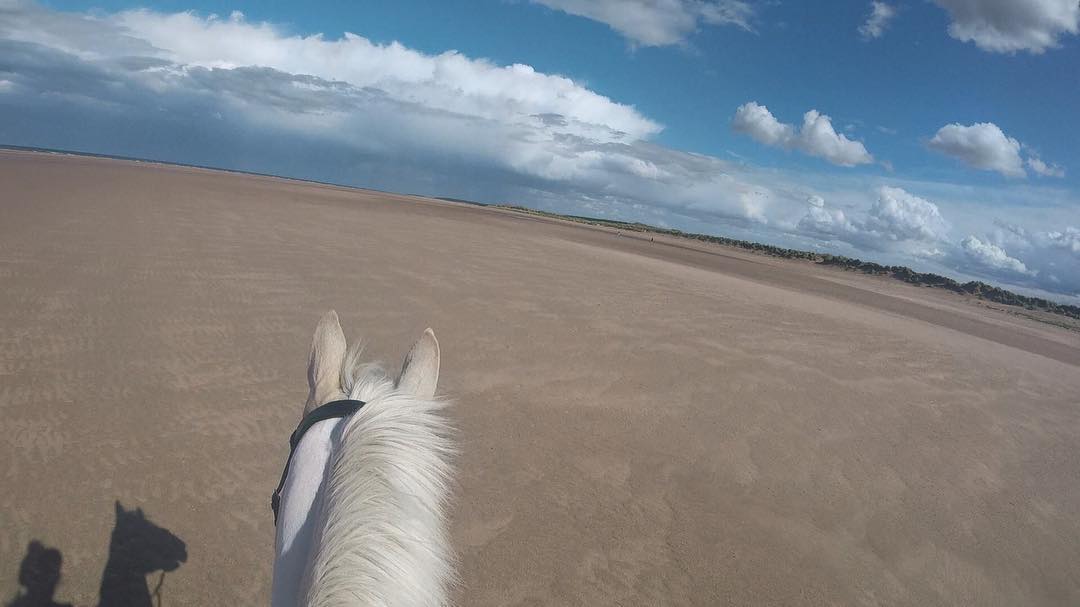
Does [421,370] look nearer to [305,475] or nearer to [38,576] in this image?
[305,475]

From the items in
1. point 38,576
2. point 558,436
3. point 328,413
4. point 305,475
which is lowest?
point 38,576

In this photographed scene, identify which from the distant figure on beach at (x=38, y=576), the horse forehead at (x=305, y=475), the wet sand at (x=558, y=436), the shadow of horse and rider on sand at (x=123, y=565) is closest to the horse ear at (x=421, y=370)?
the horse forehead at (x=305, y=475)

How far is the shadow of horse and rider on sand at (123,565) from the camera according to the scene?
2863mm

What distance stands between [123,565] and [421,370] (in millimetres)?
2589

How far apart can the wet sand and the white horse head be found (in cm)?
212

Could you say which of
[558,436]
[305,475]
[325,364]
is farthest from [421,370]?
[558,436]

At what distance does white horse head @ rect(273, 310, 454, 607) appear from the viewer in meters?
1.17

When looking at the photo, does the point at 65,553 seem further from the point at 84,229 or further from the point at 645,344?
the point at 84,229

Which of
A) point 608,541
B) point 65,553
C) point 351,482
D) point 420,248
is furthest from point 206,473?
point 420,248

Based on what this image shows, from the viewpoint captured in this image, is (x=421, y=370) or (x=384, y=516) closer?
(x=384, y=516)

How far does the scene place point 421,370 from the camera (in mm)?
1948

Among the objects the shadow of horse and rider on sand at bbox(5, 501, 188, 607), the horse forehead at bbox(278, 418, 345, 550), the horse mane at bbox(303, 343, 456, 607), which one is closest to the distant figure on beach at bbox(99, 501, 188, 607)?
the shadow of horse and rider on sand at bbox(5, 501, 188, 607)

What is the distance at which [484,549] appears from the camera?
3.59 m

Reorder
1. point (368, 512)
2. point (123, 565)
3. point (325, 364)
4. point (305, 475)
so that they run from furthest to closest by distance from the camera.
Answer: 1. point (123, 565)
2. point (325, 364)
3. point (305, 475)
4. point (368, 512)
